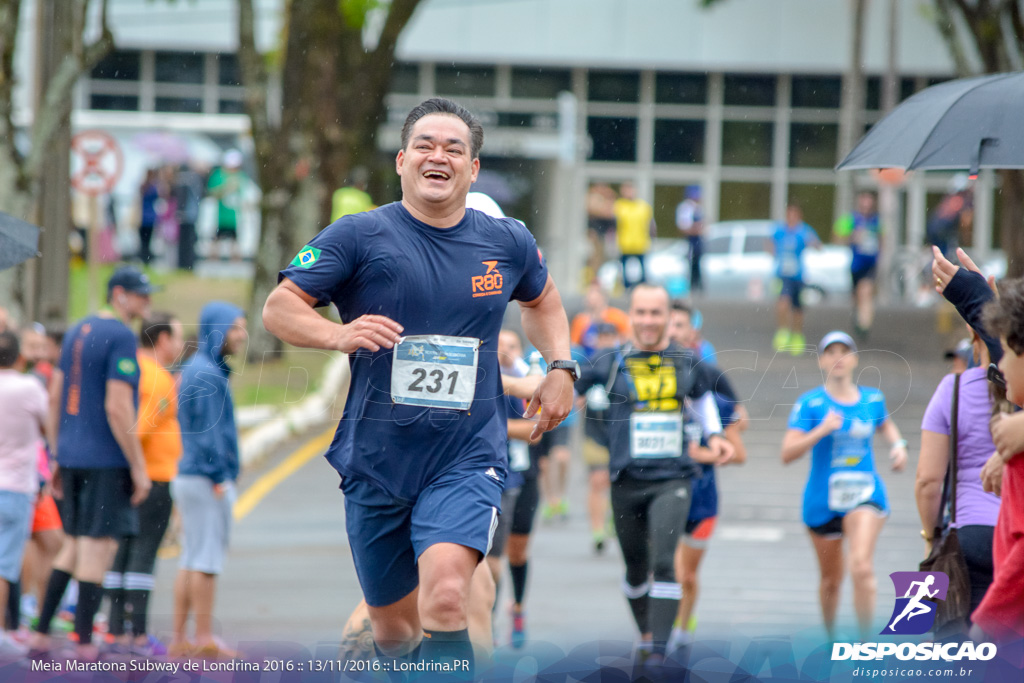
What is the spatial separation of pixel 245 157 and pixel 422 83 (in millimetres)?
5512

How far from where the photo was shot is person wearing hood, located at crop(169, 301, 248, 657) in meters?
6.75

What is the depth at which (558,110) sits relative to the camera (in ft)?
102

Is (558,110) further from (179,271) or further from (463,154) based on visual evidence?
(463,154)

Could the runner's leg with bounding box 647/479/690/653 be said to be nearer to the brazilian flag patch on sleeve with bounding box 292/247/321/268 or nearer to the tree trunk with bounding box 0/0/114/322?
the brazilian flag patch on sleeve with bounding box 292/247/321/268

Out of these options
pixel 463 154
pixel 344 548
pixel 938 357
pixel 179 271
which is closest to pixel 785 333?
pixel 938 357

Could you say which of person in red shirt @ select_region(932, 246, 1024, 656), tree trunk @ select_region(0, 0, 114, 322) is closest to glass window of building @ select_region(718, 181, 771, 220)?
tree trunk @ select_region(0, 0, 114, 322)

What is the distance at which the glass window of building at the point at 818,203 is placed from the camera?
31625 mm

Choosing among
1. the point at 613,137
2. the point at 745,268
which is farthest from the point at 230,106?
the point at 745,268

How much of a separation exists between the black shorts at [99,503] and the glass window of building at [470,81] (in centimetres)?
2616

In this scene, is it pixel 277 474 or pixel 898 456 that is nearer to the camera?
pixel 898 456

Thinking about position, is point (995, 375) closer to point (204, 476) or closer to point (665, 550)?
point (665, 550)

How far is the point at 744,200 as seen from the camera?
3244 centimetres

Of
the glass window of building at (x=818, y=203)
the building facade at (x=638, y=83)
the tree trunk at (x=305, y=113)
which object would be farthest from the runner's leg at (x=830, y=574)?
the glass window of building at (x=818, y=203)

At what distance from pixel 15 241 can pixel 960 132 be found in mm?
3737
